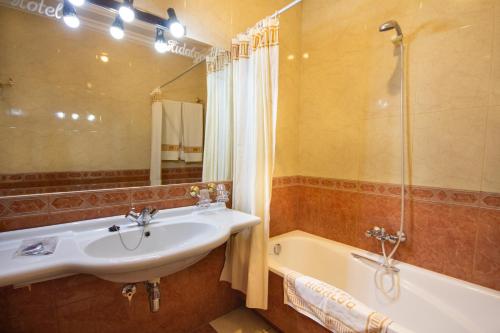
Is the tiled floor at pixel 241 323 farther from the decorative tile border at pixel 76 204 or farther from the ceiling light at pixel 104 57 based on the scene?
the ceiling light at pixel 104 57

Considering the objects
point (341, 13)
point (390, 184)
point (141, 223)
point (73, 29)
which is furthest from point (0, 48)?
point (390, 184)

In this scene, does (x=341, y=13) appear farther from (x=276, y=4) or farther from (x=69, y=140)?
(x=69, y=140)

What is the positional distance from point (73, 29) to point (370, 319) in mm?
1935

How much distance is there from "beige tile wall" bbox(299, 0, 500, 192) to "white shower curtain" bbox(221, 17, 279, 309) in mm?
692

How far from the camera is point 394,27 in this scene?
4.61 ft

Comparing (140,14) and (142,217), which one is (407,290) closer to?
(142,217)

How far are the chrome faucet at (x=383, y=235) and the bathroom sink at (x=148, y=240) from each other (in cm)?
111

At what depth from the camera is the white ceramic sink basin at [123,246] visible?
755 millimetres

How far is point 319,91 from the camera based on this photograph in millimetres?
1955

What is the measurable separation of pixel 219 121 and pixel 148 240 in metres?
0.91

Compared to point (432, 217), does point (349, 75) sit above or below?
above

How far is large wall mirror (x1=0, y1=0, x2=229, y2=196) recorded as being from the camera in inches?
40.8

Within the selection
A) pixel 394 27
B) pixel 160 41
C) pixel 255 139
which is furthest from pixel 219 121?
pixel 394 27

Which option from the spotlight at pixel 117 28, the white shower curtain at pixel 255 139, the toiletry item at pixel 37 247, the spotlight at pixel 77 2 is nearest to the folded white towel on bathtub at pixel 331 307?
the white shower curtain at pixel 255 139
